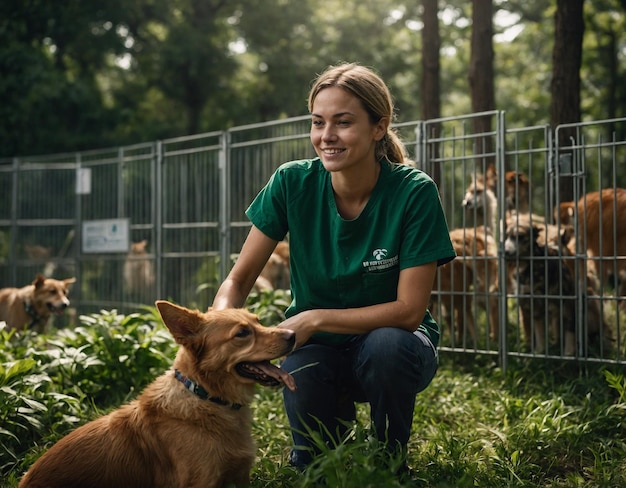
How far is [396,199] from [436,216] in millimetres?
203

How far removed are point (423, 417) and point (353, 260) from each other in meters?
1.94

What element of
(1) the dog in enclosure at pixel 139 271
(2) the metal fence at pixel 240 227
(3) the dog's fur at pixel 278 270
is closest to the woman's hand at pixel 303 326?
(2) the metal fence at pixel 240 227

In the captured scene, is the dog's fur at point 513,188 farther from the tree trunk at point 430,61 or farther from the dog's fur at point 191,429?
the dog's fur at point 191,429

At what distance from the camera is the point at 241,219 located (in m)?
8.58

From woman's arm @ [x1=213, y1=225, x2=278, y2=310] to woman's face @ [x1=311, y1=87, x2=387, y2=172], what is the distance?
51cm

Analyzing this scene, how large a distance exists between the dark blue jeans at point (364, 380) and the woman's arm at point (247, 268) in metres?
0.39

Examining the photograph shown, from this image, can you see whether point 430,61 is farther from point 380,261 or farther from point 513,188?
point 380,261

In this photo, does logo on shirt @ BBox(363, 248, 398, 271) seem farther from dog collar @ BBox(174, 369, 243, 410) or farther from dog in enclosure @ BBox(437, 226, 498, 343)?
dog in enclosure @ BBox(437, 226, 498, 343)

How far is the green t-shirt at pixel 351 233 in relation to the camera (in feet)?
11.0

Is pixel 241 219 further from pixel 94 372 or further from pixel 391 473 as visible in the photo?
pixel 391 473

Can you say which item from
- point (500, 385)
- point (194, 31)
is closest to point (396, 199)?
point (500, 385)

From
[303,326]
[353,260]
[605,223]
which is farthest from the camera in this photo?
[605,223]

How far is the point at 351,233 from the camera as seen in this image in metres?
3.48

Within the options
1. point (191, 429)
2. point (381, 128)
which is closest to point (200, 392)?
point (191, 429)
